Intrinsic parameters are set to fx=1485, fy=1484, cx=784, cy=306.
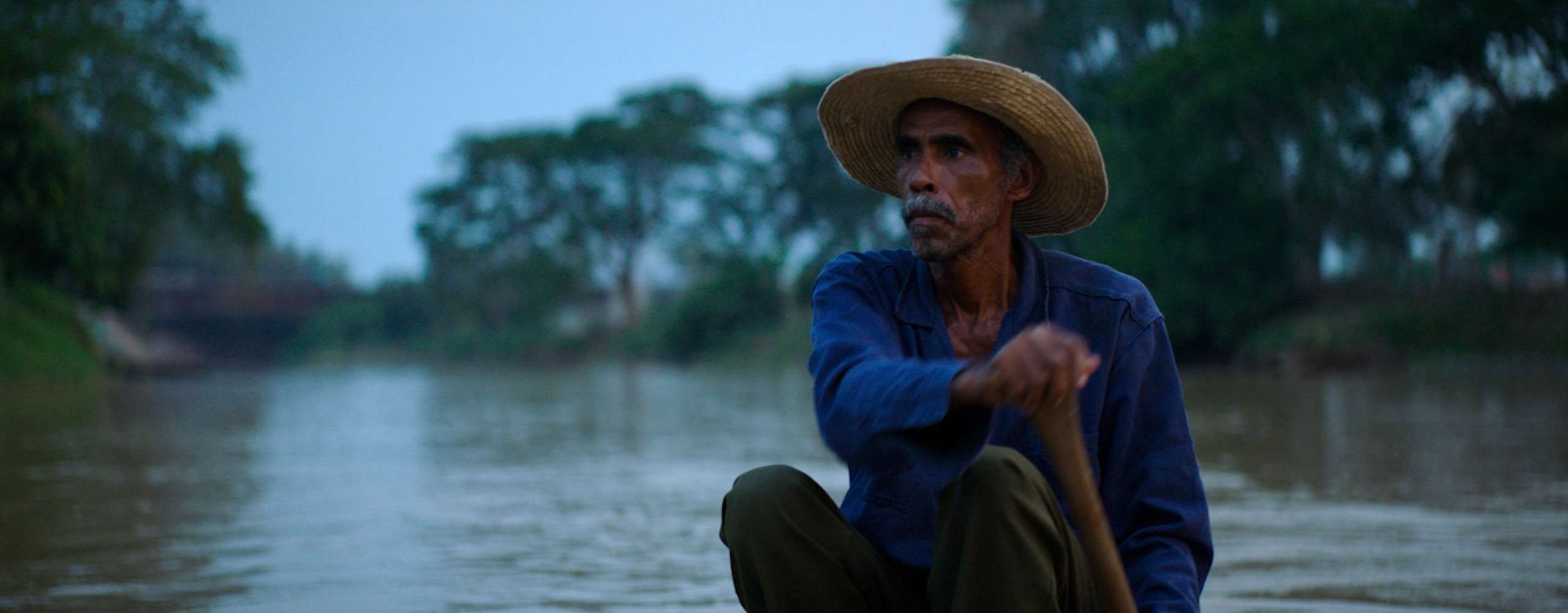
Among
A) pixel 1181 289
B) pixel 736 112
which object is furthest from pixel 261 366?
pixel 1181 289

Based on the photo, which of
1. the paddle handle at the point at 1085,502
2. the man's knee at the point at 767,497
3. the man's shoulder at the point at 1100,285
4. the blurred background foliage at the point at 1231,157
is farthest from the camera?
the blurred background foliage at the point at 1231,157

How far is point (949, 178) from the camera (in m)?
2.23

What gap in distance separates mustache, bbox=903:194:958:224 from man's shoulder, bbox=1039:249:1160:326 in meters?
0.17

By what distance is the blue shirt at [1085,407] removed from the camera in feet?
6.86

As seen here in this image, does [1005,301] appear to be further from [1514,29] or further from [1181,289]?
[1181,289]

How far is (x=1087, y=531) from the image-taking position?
1.86 m

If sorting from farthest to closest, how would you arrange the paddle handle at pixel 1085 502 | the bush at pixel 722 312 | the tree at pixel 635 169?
1. the tree at pixel 635 169
2. the bush at pixel 722 312
3. the paddle handle at pixel 1085 502

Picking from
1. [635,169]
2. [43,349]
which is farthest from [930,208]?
[635,169]

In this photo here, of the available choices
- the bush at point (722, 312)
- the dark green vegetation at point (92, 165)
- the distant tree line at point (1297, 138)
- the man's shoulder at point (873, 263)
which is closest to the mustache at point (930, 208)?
the man's shoulder at point (873, 263)

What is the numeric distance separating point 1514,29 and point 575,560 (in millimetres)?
19477

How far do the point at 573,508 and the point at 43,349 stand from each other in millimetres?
17505

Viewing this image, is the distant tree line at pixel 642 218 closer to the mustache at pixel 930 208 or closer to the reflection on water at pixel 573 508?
the reflection on water at pixel 573 508

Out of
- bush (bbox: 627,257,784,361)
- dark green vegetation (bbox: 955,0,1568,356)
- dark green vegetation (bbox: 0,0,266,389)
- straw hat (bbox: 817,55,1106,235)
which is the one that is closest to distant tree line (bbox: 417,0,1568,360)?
dark green vegetation (bbox: 955,0,1568,356)

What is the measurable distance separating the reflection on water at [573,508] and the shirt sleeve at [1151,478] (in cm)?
143
